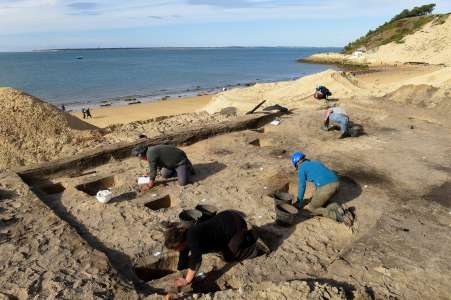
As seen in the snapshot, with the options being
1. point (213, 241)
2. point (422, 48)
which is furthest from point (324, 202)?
point (422, 48)

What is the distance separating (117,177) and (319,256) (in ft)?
16.0

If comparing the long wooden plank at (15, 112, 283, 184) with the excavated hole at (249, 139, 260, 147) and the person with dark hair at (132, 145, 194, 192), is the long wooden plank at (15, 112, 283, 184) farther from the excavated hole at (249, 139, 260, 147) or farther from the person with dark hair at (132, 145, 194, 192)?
the person with dark hair at (132, 145, 194, 192)

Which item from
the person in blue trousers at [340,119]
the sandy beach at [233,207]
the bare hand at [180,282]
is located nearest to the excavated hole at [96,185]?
the sandy beach at [233,207]

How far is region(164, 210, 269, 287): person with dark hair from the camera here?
4543 millimetres

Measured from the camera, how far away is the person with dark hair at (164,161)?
7398 mm

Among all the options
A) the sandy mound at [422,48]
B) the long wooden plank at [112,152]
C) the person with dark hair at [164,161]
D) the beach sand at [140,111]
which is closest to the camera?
the person with dark hair at [164,161]

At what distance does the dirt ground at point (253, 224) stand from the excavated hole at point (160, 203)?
1.1 inches

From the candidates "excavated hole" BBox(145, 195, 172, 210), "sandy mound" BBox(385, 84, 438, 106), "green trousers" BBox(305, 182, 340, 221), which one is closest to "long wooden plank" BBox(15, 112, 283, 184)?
"excavated hole" BBox(145, 195, 172, 210)

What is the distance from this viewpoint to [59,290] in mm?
4414

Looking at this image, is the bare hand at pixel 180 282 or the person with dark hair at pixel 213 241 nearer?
the person with dark hair at pixel 213 241

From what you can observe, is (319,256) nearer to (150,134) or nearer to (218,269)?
(218,269)

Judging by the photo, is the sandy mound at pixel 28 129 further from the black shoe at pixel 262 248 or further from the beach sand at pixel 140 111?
the beach sand at pixel 140 111

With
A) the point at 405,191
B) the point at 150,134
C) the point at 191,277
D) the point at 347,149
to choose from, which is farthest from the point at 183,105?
the point at 191,277

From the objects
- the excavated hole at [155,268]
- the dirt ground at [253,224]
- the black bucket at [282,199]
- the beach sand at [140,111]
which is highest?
the black bucket at [282,199]
